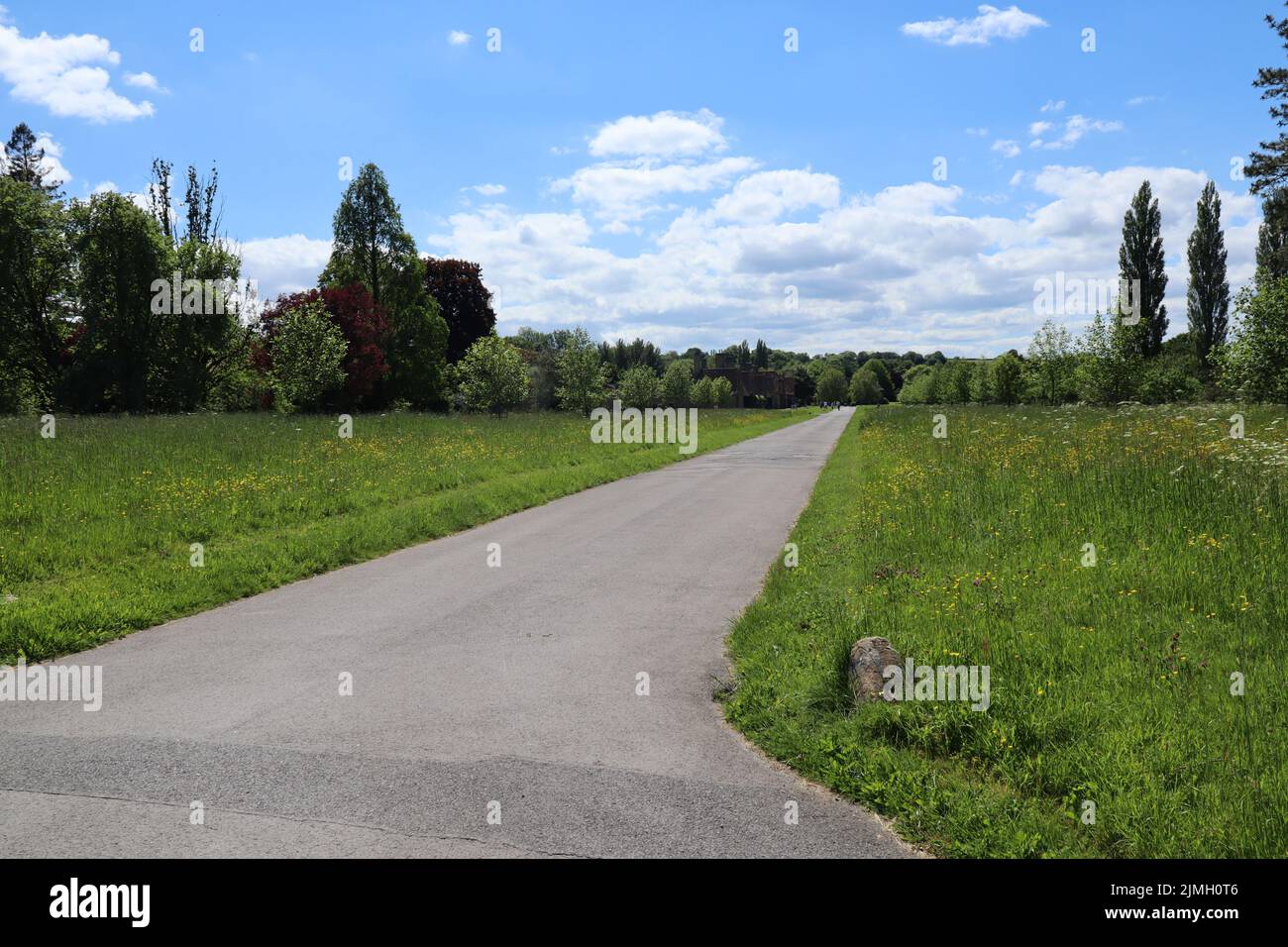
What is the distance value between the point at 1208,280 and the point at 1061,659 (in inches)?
2910

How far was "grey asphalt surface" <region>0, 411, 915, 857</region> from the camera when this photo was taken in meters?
4.02

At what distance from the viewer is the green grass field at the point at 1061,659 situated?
4.07m

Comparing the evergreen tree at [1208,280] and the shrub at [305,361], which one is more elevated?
the evergreen tree at [1208,280]

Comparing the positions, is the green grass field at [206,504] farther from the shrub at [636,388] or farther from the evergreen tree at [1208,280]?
the evergreen tree at [1208,280]

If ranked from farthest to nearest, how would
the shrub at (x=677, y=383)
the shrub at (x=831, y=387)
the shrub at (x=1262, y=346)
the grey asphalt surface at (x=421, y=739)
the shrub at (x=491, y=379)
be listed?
1. the shrub at (x=831, y=387)
2. the shrub at (x=677, y=383)
3. the shrub at (x=491, y=379)
4. the shrub at (x=1262, y=346)
5. the grey asphalt surface at (x=421, y=739)

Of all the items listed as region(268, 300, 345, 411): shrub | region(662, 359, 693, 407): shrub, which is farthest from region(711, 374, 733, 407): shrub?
region(268, 300, 345, 411): shrub

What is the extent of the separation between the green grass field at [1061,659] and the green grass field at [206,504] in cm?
661

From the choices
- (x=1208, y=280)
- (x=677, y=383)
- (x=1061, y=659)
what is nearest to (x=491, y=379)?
(x=1061, y=659)

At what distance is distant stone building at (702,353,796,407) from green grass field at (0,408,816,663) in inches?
4779

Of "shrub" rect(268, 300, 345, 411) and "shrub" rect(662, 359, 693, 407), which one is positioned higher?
"shrub" rect(662, 359, 693, 407)

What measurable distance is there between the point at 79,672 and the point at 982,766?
7.24m

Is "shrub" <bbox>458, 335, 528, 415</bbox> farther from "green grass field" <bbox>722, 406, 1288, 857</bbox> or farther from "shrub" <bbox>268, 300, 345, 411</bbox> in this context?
"green grass field" <bbox>722, 406, 1288, 857</bbox>

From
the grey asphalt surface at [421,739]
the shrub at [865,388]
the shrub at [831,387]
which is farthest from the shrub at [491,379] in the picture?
the shrub at [865,388]

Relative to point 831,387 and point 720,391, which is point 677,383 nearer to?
point 720,391
